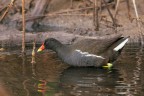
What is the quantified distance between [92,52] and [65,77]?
1.34 m

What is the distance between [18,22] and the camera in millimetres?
18000

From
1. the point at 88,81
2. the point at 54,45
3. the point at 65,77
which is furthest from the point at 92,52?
the point at 88,81

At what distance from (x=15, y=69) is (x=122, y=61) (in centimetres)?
278

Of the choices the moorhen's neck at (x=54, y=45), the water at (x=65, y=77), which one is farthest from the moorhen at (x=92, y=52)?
the water at (x=65, y=77)

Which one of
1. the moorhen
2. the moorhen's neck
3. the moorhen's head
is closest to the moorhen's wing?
the moorhen

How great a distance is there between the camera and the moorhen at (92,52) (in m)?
12.0

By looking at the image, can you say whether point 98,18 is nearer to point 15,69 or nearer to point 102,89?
point 15,69

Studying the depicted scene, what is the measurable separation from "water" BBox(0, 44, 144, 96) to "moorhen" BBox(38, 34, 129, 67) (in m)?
0.19

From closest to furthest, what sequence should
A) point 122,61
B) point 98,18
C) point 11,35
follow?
point 122,61 → point 11,35 → point 98,18

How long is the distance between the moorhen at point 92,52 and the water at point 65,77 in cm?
19

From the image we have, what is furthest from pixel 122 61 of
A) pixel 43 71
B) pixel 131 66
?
pixel 43 71

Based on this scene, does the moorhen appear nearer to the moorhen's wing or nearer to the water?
the moorhen's wing

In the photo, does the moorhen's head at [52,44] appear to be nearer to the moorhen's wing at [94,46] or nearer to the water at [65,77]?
the water at [65,77]

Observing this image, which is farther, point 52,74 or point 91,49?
point 91,49
